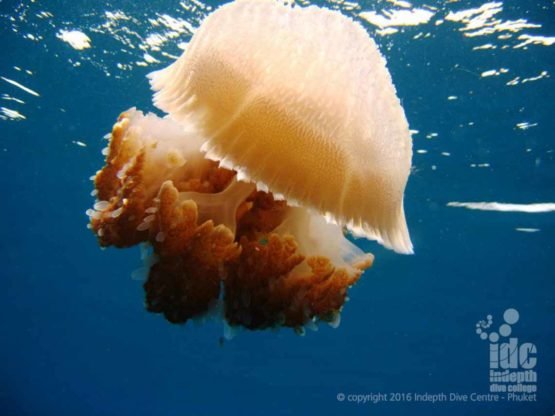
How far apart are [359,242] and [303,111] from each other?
743 inches

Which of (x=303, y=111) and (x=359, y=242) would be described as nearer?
(x=303, y=111)

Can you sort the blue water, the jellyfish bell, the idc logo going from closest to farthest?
the jellyfish bell → the blue water → the idc logo

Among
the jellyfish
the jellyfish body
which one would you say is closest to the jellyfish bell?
the jellyfish

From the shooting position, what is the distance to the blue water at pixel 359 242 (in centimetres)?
1012

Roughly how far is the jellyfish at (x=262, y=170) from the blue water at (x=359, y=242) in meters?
0.31

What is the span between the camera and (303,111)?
1.57 metres

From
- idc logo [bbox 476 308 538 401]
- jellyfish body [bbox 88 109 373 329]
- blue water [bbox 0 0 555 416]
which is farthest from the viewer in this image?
idc logo [bbox 476 308 538 401]

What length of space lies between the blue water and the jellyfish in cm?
31

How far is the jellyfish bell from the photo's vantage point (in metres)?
1.57

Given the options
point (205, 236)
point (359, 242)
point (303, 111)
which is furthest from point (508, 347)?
point (303, 111)

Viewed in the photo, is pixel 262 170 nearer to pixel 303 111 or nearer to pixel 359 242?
pixel 303 111

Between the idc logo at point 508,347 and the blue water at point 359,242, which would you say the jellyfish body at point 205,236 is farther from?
the idc logo at point 508,347

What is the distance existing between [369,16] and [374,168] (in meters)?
8.03

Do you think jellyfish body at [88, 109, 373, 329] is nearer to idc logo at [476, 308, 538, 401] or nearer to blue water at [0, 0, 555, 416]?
blue water at [0, 0, 555, 416]
